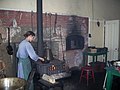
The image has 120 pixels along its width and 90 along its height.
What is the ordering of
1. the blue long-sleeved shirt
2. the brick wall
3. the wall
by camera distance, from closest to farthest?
the blue long-sleeved shirt
the brick wall
the wall

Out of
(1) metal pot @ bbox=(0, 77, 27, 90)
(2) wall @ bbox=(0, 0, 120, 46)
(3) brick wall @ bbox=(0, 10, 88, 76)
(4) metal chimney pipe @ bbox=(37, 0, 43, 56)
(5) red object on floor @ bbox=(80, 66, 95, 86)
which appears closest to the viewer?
(1) metal pot @ bbox=(0, 77, 27, 90)

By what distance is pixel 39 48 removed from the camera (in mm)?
3682

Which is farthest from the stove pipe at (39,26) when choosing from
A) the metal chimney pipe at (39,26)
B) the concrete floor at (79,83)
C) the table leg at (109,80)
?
the table leg at (109,80)

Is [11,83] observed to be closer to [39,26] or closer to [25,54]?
[25,54]

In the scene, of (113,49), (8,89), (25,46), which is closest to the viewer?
(8,89)

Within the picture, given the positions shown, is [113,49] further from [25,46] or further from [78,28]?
[25,46]

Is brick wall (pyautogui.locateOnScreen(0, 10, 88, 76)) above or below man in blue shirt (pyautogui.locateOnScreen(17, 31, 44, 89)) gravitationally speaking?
above

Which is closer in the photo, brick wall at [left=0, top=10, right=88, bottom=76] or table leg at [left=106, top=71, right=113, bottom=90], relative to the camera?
table leg at [left=106, top=71, right=113, bottom=90]

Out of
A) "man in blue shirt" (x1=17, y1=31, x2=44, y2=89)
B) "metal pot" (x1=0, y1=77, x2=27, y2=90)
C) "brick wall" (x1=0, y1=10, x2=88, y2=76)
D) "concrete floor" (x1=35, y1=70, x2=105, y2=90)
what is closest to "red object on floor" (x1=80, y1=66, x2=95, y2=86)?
"concrete floor" (x1=35, y1=70, x2=105, y2=90)

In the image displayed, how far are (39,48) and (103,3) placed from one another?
3045 mm

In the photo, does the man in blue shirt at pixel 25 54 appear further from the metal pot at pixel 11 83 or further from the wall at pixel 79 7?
the metal pot at pixel 11 83

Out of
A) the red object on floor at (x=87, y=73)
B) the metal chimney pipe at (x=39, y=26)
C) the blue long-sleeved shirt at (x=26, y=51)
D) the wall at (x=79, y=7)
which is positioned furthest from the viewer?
the red object on floor at (x=87, y=73)

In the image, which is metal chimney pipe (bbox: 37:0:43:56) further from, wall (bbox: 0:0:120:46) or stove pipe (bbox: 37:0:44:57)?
wall (bbox: 0:0:120:46)

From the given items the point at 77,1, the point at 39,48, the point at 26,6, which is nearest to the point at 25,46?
the point at 39,48
